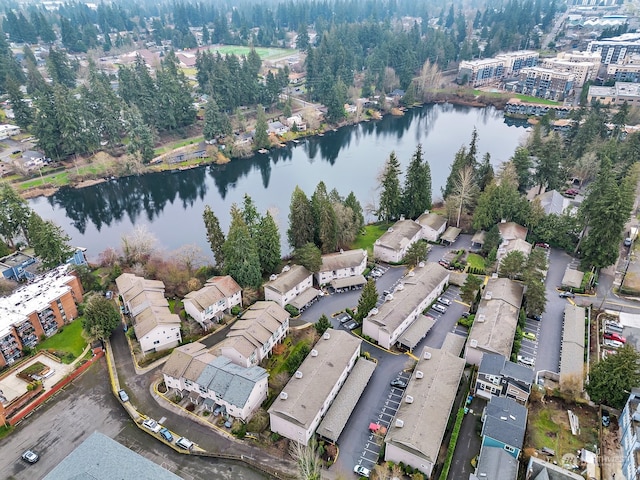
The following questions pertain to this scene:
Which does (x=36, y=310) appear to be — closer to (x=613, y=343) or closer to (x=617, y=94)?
(x=613, y=343)

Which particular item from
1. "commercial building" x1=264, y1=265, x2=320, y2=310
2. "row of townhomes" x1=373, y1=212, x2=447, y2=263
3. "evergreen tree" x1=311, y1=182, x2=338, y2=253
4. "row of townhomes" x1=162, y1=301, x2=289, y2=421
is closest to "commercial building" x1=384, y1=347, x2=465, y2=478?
"row of townhomes" x1=162, y1=301, x2=289, y2=421

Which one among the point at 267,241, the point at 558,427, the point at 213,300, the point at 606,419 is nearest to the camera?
the point at 558,427

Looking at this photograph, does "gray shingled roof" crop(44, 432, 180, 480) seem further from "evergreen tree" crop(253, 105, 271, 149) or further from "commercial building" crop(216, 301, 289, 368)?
"evergreen tree" crop(253, 105, 271, 149)

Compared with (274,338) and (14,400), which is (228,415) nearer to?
(274,338)

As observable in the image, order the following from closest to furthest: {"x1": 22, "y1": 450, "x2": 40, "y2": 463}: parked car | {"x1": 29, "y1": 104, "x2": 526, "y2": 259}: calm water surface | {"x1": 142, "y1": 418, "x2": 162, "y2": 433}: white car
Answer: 1. {"x1": 22, "y1": 450, "x2": 40, "y2": 463}: parked car
2. {"x1": 142, "y1": 418, "x2": 162, "y2": 433}: white car
3. {"x1": 29, "y1": 104, "x2": 526, "y2": 259}: calm water surface

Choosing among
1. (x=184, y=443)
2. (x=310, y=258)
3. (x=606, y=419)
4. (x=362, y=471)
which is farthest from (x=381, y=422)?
(x=310, y=258)

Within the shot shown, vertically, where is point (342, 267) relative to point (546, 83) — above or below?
below

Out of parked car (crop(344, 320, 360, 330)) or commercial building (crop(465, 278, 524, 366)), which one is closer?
commercial building (crop(465, 278, 524, 366))
